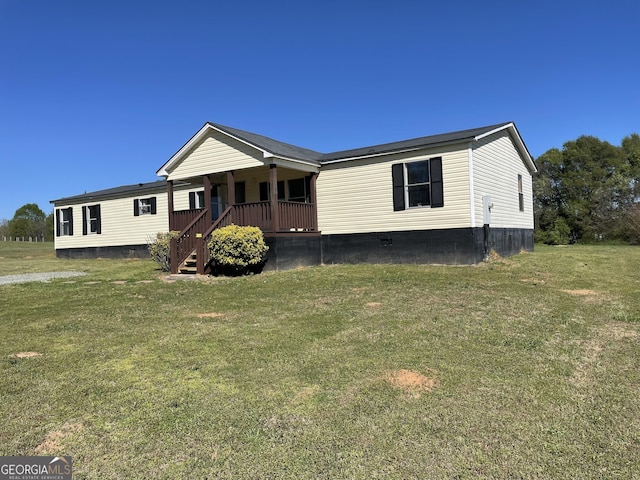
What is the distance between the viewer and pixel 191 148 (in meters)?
14.4

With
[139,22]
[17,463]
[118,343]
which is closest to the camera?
[17,463]

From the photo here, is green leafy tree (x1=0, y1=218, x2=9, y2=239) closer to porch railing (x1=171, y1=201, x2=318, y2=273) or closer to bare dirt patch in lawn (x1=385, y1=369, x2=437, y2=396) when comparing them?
porch railing (x1=171, y1=201, x2=318, y2=273)

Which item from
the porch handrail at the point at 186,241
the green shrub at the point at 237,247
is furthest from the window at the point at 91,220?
the green shrub at the point at 237,247

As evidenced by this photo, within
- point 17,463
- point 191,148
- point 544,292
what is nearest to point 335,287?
point 544,292

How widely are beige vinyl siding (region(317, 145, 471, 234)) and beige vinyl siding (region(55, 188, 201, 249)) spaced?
7998mm

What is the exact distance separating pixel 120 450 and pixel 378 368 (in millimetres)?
2255

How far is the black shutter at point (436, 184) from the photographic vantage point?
11867 mm

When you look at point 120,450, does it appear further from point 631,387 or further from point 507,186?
point 507,186

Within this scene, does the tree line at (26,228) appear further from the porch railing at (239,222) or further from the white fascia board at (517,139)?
the white fascia board at (517,139)

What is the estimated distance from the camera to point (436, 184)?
39.2ft

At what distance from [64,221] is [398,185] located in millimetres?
18615

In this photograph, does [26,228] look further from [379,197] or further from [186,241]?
[379,197]

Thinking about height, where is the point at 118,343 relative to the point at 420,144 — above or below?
below

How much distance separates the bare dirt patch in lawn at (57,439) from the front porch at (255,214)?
8.75 meters
